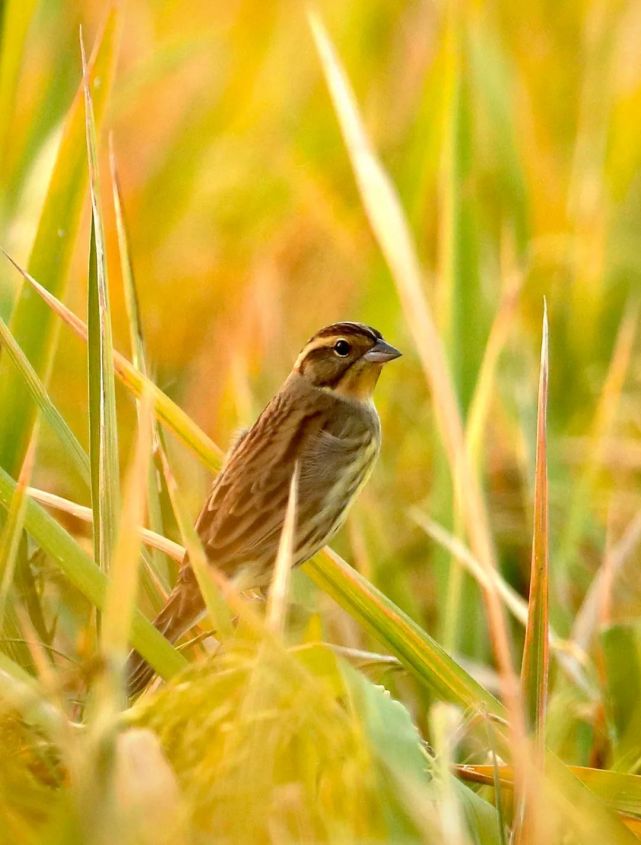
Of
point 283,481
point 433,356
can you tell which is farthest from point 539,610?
point 283,481

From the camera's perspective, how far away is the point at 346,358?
2.96 meters

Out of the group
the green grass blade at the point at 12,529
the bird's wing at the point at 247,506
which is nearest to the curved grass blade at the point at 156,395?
the bird's wing at the point at 247,506

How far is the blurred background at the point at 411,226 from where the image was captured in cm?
348

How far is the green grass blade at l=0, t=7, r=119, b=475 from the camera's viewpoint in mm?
2445

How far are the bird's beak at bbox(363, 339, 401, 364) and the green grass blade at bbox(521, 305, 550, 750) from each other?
0.94 meters

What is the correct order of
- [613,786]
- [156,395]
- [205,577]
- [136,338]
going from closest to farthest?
1. [205,577]
2. [613,786]
3. [156,395]
4. [136,338]

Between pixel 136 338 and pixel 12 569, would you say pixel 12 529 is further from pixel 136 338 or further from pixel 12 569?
pixel 136 338

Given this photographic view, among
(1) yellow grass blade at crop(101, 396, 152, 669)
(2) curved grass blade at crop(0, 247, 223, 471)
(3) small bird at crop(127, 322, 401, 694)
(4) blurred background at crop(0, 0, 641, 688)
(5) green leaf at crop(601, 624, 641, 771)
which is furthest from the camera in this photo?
(4) blurred background at crop(0, 0, 641, 688)

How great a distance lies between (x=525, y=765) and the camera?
1.55m

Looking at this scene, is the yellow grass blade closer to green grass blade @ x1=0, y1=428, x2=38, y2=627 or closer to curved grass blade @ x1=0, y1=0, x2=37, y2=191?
green grass blade @ x1=0, y1=428, x2=38, y2=627

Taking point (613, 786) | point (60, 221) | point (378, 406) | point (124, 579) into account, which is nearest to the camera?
point (124, 579)

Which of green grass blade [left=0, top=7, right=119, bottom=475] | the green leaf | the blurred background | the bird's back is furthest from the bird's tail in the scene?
the green leaf

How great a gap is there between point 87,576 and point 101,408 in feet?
0.87

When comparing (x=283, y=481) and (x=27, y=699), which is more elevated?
(x=283, y=481)
